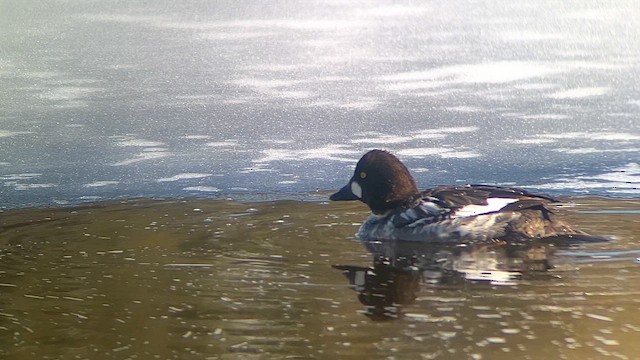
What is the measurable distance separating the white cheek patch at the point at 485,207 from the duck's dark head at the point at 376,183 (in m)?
0.55

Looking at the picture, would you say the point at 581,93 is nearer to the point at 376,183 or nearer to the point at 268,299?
the point at 376,183

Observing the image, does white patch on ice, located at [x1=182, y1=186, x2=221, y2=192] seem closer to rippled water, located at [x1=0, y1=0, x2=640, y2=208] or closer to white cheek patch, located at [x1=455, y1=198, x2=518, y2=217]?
rippled water, located at [x1=0, y1=0, x2=640, y2=208]

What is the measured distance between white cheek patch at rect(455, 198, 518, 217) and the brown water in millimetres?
526

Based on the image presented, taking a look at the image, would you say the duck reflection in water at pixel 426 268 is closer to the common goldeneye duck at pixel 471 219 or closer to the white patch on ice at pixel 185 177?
the common goldeneye duck at pixel 471 219

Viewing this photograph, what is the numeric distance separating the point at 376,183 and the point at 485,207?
0.76 m

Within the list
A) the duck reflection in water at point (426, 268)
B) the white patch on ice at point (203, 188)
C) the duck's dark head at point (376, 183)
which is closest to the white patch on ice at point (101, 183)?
the white patch on ice at point (203, 188)

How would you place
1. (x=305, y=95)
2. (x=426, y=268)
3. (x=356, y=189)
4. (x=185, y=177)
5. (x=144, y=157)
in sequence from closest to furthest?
(x=426, y=268) → (x=356, y=189) → (x=185, y=177) → (x=144, y=157) → (x=305, y=95)

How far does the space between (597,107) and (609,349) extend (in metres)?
4.49

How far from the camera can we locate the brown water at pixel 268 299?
346 cm

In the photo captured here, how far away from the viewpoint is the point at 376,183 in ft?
20.4

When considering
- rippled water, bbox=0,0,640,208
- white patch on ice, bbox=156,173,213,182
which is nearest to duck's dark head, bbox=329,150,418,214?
rippled water, bbox=0,0,640,208

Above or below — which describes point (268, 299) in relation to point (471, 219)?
below

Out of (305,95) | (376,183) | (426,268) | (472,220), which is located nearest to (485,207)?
(472,220)

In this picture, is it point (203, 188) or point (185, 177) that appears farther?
point (185, 177)
